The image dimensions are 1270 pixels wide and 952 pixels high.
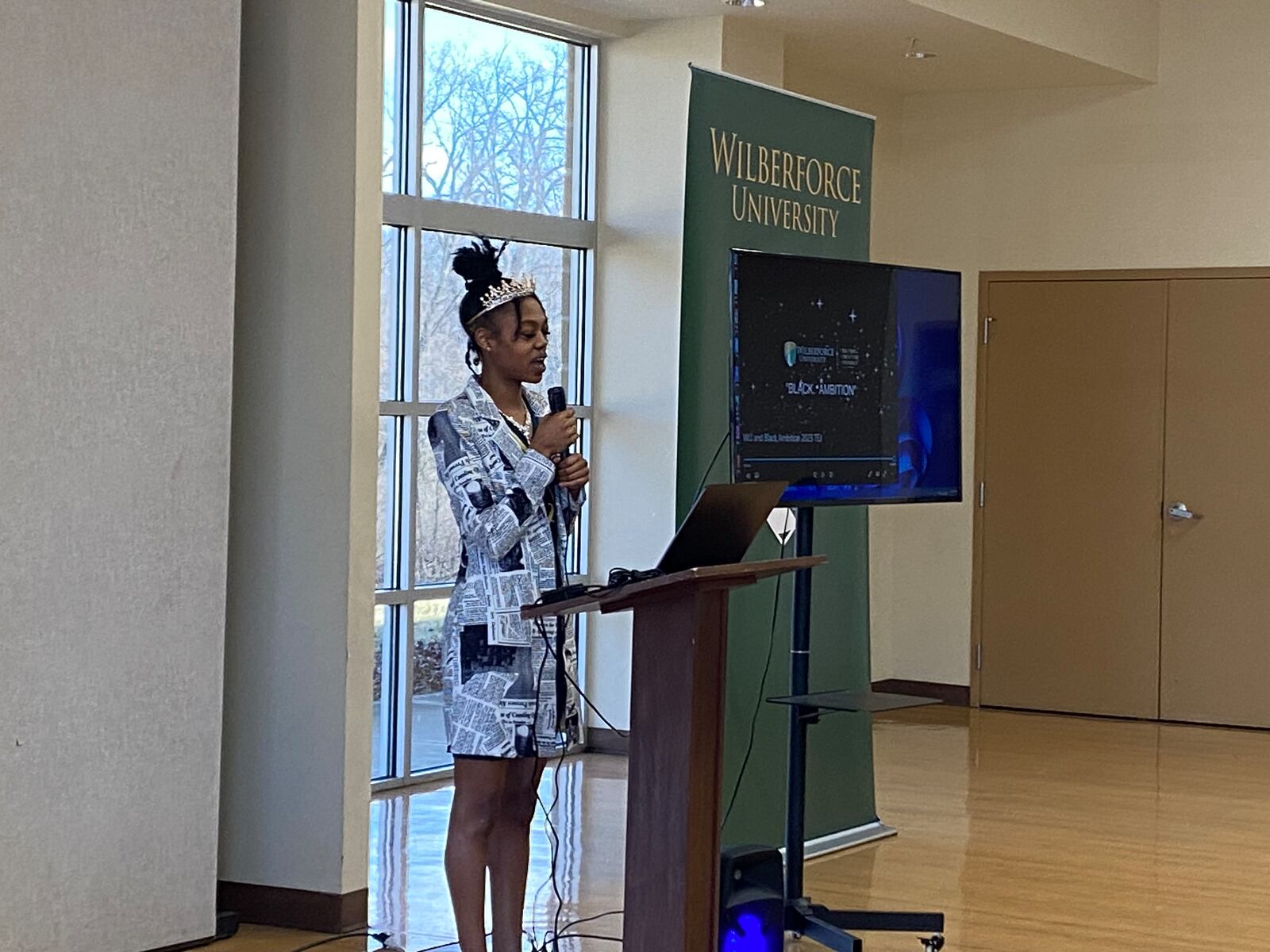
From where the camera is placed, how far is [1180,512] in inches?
364

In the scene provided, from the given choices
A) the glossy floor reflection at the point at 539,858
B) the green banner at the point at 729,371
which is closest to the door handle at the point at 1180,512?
the glossy floor reflection at the point at 539,858

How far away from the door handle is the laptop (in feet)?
21.1

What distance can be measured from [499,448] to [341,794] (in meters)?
1.37

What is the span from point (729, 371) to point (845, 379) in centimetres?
64

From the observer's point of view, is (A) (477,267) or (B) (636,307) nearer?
(A) (477,267)

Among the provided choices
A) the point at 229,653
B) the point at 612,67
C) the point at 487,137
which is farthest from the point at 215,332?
the point at 612,67

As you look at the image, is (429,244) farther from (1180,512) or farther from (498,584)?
(1180,512)

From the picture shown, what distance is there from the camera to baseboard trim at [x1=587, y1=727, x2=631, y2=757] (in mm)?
7848

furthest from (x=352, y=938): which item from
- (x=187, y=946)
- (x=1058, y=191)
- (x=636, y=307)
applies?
(x=1058, y=191)

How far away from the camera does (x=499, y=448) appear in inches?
157

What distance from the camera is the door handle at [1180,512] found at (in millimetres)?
9242

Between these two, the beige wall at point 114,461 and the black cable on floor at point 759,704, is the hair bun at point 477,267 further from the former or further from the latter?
the black cable on floor at point 759,704

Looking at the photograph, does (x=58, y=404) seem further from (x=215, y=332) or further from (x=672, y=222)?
(x=672, y=222)

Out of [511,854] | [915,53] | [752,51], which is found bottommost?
[511,854]
